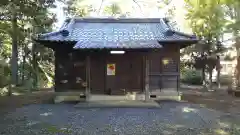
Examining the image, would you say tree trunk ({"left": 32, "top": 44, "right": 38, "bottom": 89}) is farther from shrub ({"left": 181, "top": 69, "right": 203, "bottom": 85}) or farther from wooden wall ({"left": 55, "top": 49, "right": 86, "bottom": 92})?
shrub ({"left": 181, "top": 69, "right": 203, "bottom": 85})

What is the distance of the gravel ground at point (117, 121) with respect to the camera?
664cm

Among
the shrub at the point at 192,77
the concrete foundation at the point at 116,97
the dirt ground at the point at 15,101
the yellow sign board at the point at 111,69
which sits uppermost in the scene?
the yellow sign board at the point at 111,69

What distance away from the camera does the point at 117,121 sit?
7879mm

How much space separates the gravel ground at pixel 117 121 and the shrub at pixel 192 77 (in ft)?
48.6

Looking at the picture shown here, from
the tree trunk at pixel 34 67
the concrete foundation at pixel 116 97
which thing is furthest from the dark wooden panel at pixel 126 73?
the tree trunk at pixel 34 67

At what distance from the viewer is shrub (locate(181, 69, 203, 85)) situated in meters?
24.5

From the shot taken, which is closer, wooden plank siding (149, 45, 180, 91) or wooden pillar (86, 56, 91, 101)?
wooden pillar (86, 56, 91, 101)

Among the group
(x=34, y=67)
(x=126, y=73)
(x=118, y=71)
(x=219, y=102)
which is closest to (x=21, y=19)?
(x=118, y=71)

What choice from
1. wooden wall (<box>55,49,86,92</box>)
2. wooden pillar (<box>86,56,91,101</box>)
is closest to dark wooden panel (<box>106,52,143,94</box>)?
wooden pillar (<box>86,56,91,101</box>)

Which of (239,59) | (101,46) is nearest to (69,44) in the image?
(101,46)

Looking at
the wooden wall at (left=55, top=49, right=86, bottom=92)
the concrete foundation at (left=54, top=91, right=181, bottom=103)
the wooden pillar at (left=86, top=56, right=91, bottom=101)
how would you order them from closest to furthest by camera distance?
the wooden pillar at (left=86, top=56, right=91, bottom=101), the concrete foundation at (left=54, top=91, right=181, bottom=103), the wooden wall at (left=55, top=49, right=86, bottom=92)

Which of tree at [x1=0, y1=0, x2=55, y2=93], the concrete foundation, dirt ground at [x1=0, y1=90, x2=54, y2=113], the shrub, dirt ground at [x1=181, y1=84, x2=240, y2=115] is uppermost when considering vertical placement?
tree at [x1=0, y1=0, x2=55, y2=93]

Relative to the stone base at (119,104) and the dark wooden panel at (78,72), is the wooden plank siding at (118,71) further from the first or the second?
the stone base at (119,104)

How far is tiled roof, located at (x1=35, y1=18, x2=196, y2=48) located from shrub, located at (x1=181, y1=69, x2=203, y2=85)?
11107 mm
